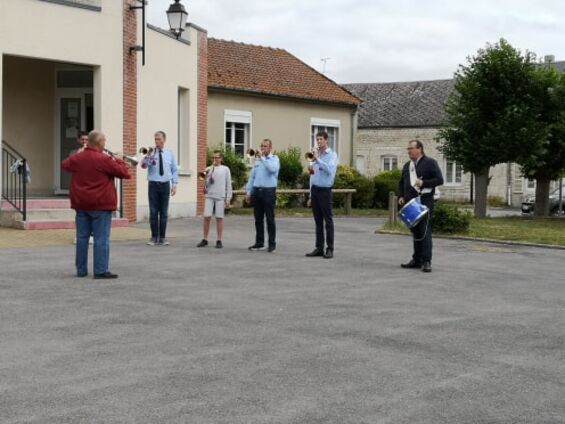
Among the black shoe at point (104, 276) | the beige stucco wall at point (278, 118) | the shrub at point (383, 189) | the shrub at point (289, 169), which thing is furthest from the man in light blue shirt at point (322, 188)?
the shrub at point (383, 189)

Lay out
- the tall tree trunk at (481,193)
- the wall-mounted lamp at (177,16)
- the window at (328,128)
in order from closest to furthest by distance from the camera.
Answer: the wall-mounted lamp at (177,16), the tall tree trunk at (481,193), the window at (328,128)

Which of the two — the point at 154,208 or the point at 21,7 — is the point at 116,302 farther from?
the point at 21,7

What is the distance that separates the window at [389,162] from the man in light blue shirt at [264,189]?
33.7 metres

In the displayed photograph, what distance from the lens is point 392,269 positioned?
11.9 meters

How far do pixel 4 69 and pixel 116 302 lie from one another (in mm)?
12633

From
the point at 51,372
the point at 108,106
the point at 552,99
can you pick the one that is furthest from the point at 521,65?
the point at 51,372

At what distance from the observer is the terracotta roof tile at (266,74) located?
29.1 meters

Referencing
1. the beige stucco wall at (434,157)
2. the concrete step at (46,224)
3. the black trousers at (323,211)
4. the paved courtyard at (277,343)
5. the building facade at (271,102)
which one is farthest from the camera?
the beige stucco wall at (434,157)

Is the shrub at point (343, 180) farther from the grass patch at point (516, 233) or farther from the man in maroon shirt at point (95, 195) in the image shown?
the man in maroon shirt at point (95, 195)

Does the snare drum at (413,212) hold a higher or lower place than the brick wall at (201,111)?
lower

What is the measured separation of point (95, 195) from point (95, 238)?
1.72ft

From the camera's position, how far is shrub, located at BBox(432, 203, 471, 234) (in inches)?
709

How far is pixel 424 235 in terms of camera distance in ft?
38.6

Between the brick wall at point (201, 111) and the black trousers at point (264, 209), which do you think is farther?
the brick wall at point (201, 111)
